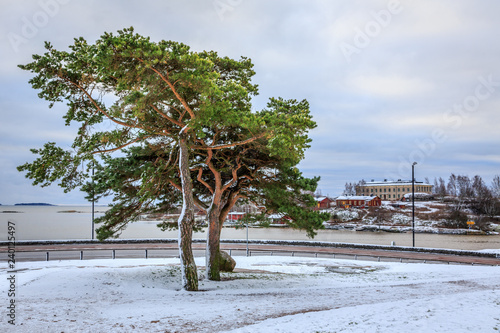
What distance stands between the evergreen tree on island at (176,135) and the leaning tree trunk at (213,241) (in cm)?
5

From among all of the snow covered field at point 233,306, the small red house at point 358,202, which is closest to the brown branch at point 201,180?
the snow covered field at point 233,306

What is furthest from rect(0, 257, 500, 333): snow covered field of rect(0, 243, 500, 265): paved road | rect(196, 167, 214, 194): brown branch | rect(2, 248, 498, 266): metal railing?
rect(0, 243, 500, 265): paved road

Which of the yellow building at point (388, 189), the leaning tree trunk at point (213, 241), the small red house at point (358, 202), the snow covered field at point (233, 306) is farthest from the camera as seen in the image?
the yellow building at point (388, 189)

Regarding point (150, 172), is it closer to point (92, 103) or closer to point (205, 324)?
point (92, 103)

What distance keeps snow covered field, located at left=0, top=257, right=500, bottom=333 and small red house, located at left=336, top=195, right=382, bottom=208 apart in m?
108

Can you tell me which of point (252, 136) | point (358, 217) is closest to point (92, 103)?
point (252, 136)

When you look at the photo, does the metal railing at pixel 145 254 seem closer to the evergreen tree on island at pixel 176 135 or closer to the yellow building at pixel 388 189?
the evergreen tree on island at pixel 176 135

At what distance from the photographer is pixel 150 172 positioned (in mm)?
14227

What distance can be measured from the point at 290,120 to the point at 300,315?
6.17 meters

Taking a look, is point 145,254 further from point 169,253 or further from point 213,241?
point 213,241

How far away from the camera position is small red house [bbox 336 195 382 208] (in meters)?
119

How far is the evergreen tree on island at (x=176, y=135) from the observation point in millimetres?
11422

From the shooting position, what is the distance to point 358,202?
402ft

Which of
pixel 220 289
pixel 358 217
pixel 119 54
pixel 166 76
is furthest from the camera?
pixel 358 217
